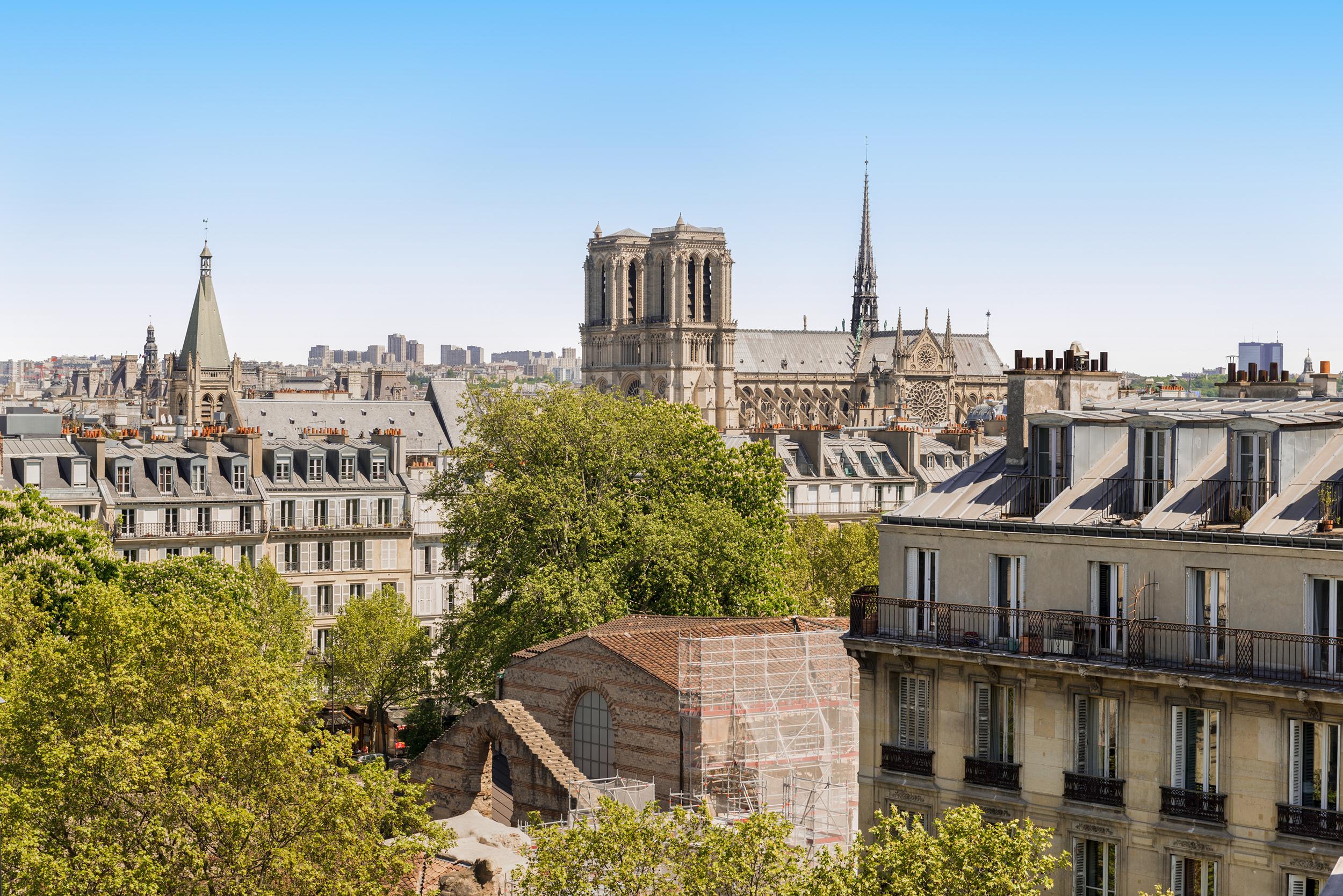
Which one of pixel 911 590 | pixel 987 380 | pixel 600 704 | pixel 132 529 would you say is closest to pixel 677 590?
pixel 600 704

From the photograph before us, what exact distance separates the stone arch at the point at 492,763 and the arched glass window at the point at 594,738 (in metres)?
0.35

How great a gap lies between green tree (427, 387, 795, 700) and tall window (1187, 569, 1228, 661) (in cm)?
2310

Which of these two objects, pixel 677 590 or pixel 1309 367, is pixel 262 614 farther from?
pixel 1309 367

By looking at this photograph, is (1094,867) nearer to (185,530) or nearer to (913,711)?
(913,711)

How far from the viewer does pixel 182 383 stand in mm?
154375

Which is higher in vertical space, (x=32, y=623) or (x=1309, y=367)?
(x=1309, y=367)

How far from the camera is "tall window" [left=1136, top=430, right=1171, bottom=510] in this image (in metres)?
29.1

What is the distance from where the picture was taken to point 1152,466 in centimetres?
2944

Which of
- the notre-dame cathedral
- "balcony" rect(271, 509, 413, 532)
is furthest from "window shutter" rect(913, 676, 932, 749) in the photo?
the notre-dame cathedral

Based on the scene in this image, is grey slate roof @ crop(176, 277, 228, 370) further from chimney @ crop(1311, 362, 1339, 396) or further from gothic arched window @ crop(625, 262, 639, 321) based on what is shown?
chimney @ crop(1311, 362, 1339, 396)

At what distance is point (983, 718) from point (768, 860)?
21.8 ft

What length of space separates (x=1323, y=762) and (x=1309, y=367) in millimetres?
52728

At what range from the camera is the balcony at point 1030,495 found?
3062 cm

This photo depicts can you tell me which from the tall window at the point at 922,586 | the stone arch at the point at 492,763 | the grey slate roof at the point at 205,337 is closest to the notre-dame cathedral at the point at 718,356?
the grey slate roof at the point at 205,337
